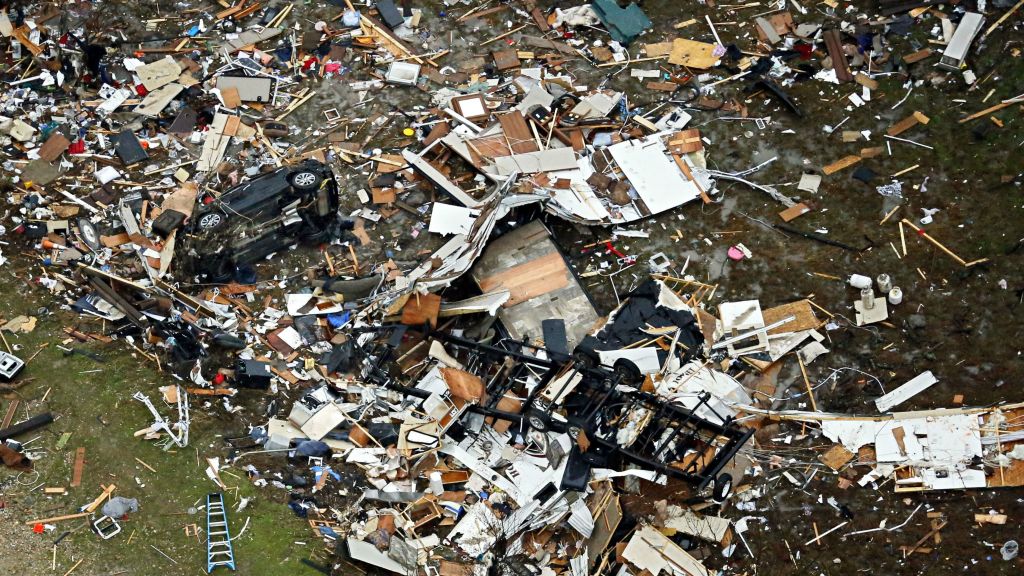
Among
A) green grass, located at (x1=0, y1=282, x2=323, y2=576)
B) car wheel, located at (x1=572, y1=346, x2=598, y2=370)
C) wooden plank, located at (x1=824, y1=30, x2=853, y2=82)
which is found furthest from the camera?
wooden plank, located at (x1=824, y1=30, x2=853, y2=82)

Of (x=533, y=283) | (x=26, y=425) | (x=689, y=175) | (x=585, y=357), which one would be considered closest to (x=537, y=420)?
(x=585, y=357)

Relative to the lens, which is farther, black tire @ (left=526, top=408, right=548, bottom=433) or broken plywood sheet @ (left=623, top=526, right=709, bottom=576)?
black tire @ (left=526, top=408, right=548, bottom=433)

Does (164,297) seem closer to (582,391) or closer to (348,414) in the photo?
(348,414)

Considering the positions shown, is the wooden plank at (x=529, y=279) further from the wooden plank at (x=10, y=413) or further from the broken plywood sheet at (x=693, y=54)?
the wooden plank at (x=10, y=413)

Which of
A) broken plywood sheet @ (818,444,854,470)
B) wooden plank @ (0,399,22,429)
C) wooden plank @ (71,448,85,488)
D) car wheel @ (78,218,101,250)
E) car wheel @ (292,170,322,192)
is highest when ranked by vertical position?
car wheel @ (292,170,322,192)

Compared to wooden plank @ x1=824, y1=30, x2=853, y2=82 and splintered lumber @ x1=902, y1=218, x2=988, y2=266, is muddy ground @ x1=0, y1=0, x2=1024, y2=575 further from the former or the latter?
wooden plank @ x1=824, y1=30, x2=853, y2=82

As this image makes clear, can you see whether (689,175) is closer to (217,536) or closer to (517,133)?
(517,133)

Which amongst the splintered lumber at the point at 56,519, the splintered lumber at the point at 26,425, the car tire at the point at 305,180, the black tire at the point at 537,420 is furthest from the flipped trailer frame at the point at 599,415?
the splintered lumber at the point at 26,425

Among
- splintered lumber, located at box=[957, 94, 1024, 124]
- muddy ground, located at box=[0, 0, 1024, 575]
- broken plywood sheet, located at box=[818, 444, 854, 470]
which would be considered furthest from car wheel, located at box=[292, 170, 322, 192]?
splintered lumber, located at box=[957, 94, 1024, 124]
